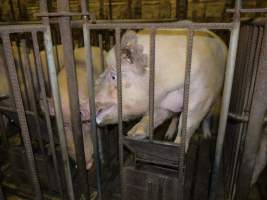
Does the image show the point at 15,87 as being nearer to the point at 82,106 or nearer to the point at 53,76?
the point at 53,76

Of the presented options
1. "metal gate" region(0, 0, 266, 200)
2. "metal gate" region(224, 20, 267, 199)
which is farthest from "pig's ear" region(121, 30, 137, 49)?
"metal gate" region(224, 20, 267, 199)

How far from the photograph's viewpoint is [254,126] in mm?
1128

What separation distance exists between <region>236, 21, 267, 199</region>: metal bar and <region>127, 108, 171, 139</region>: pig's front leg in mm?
562

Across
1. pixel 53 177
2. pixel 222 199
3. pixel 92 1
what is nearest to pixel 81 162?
pixel 53 177

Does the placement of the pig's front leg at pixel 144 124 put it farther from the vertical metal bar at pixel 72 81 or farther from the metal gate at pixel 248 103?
the metal gate at pixel 248 103

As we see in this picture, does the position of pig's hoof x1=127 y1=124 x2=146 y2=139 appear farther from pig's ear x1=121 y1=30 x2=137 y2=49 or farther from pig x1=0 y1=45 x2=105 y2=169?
pig's ear x1=121 y1=30 x2=137 y2=49

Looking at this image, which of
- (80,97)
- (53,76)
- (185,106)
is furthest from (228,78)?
(80,97)

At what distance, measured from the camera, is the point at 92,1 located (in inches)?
175

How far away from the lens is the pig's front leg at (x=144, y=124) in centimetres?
147

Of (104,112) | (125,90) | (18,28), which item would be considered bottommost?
(104,112)

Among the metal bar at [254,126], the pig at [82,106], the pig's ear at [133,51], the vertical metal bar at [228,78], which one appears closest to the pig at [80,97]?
the pig at [82,106]

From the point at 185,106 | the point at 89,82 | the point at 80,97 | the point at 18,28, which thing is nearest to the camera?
the point at 18,28

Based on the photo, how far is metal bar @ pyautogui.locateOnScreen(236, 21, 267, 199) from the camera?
1012 millimetres

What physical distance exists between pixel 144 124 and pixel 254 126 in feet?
2.18
